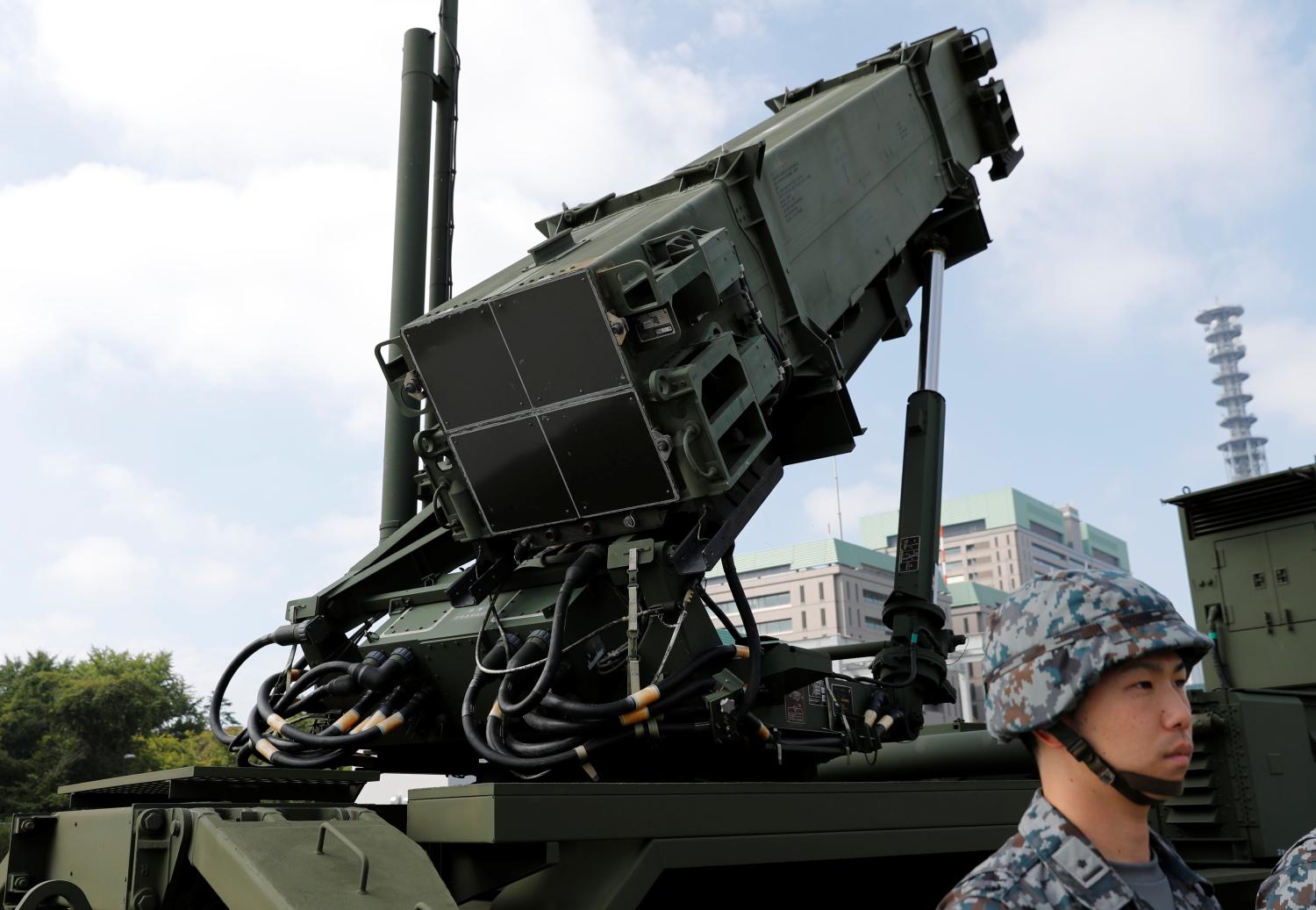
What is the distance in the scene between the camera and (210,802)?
3301 mm

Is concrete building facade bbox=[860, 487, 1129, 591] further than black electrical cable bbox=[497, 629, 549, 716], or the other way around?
concrete building facade bbox=[860, 487, 1129, 591]

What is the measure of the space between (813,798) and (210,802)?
171 cm

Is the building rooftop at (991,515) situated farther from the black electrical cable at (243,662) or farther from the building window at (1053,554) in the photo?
the black electrical cable at (243,662)

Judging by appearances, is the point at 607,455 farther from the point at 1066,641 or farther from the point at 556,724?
the point at 1066,641

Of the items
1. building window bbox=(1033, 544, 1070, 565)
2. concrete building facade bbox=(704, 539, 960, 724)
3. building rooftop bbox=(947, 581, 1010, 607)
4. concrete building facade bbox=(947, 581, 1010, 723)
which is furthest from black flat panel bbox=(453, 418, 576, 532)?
building window bbox=(1033, 544, 1070, 565)

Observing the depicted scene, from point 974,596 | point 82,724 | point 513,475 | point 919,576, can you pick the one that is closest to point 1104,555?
point 974,596

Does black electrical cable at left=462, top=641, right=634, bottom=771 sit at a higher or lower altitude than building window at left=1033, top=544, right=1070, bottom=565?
lower

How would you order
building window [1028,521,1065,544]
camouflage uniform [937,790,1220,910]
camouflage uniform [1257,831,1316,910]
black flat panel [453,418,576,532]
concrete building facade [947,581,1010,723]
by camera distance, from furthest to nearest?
building window [1028,521,1065,544], concrete building facade [947,581,1010,723], black flat panel [453,418,576,532], camouflage uniform [1257,831,1316,910], camouflage uniform [937,790,1220,910]

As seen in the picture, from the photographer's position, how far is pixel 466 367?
14.4 ft

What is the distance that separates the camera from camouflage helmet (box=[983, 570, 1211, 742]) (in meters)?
1.69

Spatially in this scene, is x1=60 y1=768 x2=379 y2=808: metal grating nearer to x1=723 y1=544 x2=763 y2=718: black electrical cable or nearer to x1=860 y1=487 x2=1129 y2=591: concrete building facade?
x1=723 y1=544 x2=763 y2=718: black electrical cable

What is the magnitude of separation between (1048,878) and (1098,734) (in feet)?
0.71

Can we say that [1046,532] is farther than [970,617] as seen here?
Yes

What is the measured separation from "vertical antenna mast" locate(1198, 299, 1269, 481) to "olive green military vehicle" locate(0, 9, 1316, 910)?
380ft
